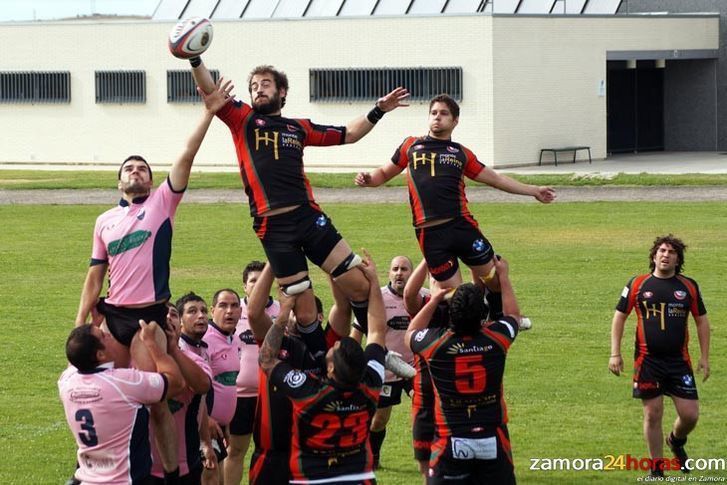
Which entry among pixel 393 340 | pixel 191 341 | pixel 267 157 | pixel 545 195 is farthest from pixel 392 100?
pixel 393 340

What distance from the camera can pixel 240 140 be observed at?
35.7ft

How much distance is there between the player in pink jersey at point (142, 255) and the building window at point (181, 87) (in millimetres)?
40552

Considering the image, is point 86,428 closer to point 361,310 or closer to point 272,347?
point 272,347

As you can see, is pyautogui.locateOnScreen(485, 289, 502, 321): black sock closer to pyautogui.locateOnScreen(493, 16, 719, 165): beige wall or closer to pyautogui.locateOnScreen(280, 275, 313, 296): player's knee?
pyautogui.locateOnScreen(280, 275, 313, 296): player's knee

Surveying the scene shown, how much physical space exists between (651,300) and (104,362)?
6408 millimetres

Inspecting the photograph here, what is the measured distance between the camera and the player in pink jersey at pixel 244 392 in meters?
12.1

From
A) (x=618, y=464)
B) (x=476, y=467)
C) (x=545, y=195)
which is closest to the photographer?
(x=476, y=467)

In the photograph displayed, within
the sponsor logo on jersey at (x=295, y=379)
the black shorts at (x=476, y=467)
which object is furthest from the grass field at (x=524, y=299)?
the sponsor logo on jersey at (x=295, y=379)

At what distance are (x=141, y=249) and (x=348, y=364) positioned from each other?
2152mm

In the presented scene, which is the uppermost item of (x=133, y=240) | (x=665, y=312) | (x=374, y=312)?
(x=133, y=240)

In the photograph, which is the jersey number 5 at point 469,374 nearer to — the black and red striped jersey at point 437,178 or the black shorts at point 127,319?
the black shorts at point 127,319

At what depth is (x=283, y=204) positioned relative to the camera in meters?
10.8

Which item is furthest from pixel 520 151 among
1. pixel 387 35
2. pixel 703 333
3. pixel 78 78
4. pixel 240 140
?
pixel 240 140

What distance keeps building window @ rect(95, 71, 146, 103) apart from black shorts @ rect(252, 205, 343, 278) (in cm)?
4173
